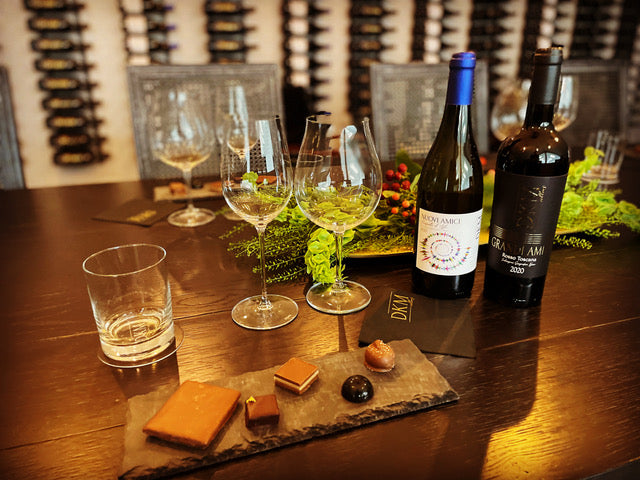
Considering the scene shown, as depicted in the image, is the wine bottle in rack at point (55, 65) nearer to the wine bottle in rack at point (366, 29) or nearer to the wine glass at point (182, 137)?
the wine bottle in rack at point (366, 29)

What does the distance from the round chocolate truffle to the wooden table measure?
0.22ft

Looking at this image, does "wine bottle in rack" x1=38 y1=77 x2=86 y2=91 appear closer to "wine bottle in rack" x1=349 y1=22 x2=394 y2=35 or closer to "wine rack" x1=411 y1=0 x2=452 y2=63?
"wine bottle in rack" x1=349 y1=22 x2=394 y2=35

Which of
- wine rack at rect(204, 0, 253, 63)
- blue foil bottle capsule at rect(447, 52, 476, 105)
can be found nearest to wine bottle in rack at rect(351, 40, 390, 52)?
wine rack at rect(204, 0, 253, 63)

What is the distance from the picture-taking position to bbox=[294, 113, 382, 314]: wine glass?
0.68 meters

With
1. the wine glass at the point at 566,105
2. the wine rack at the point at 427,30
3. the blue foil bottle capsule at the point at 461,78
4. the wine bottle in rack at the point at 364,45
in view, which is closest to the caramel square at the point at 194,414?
the blue foil bottle capsule at the point at 461,78

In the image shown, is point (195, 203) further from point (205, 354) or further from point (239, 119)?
point (205, 354)

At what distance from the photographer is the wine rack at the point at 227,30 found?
3.66m

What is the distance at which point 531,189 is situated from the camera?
26.1 inches

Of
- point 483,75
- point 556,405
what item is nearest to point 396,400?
point 556,405

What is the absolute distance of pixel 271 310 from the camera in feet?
2.42

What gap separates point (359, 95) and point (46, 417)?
4.02m

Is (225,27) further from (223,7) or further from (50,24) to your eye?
(50,24)

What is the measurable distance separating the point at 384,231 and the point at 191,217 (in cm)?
50

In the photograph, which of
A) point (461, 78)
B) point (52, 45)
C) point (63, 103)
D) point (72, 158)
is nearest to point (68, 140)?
point (72, 158)
